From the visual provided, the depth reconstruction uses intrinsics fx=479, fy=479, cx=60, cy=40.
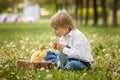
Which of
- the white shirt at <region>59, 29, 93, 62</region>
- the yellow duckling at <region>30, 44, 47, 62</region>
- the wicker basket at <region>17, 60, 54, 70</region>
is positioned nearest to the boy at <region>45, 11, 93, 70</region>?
the white shirt at <region>59, 29, 93, 62</region>

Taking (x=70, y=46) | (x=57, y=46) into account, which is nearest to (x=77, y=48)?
(x=70, y=46)

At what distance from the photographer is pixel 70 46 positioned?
773cm

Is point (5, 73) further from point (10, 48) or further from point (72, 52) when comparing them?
point (10, 48)

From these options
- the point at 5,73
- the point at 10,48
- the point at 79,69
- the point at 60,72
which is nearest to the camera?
the point at 5,73

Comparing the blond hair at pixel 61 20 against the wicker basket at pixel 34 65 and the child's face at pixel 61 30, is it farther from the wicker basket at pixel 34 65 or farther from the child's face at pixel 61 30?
the wicker basket at pixel 34 65

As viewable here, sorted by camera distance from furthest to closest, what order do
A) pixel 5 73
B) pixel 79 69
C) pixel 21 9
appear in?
pixel 21 9
pixel 79 69
pixel 5 73

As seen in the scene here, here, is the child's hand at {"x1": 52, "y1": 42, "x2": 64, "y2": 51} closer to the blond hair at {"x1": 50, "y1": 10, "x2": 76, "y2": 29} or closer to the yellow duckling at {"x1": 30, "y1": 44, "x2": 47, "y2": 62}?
the blond hair at {"x1": 50, "y1": 10, "x2": 76, "y2": 29}

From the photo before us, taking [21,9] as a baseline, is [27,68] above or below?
below

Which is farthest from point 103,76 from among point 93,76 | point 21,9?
Result: point 21,9

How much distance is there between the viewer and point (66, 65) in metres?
7.62

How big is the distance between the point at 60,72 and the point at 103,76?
0.72 metres

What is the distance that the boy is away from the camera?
24.8 ft

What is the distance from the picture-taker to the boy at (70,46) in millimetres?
7570

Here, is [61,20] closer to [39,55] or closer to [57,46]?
[57,46]
